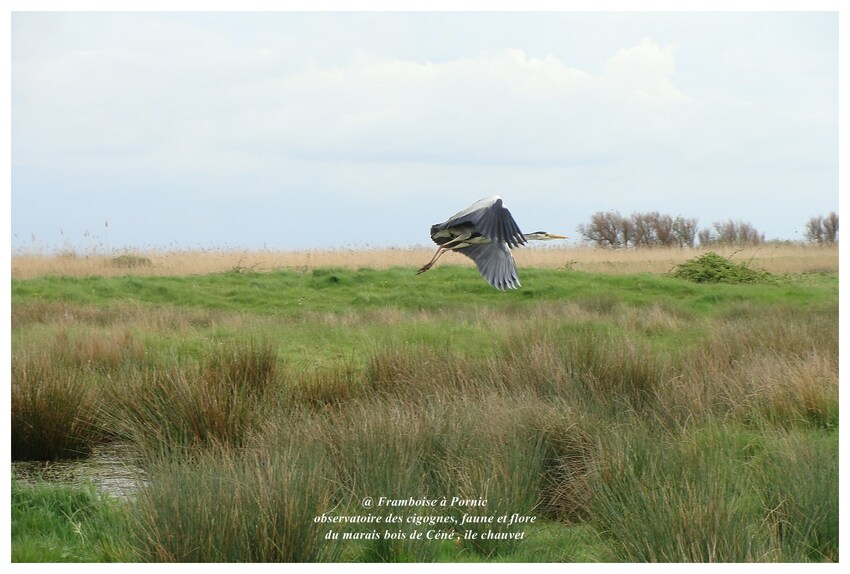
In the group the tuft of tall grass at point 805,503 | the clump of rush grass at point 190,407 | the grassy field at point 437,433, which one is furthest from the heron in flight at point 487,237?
the clump of rush grass at point 190,407

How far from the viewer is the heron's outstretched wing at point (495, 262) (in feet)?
14.2

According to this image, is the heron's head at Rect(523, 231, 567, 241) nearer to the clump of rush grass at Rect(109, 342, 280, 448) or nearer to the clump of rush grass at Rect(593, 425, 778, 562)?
the clump of rush grass at Rect(593, 425, 778, 562)

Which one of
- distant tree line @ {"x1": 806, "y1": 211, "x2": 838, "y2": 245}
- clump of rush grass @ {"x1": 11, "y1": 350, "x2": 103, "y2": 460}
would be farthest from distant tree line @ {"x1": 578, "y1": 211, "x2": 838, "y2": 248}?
clump of rush grass @ {"x1": 11, "y1": 350, "x2": 103, "y2": 460}

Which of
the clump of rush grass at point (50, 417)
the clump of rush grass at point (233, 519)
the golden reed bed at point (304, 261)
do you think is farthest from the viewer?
the golden reed bed at point (304, 261)

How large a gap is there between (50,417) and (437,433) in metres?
3.13

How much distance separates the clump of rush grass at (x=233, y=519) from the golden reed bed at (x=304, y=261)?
947 cm

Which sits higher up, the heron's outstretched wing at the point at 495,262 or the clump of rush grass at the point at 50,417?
the heron's outstretched wing at the point at 495,262

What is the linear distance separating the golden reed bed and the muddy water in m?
7.48

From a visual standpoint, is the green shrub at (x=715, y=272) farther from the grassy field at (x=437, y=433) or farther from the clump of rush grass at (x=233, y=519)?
the clump of rush grass at (x=233, y=519)

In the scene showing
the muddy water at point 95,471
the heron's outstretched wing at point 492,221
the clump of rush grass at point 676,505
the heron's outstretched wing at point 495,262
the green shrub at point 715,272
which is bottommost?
the muddy water at point 95,471

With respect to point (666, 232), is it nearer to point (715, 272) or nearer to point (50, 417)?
point (715, 272)
